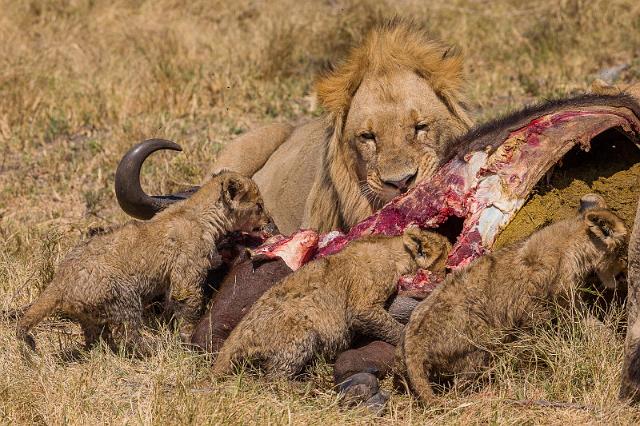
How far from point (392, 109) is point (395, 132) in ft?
0.53

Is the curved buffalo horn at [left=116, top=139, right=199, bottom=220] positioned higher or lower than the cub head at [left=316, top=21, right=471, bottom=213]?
lower

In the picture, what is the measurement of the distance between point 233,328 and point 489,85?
5.29m

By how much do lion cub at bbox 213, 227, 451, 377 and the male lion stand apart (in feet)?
2.17

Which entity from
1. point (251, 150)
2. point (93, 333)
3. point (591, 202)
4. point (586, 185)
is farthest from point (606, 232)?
point (251, 150)

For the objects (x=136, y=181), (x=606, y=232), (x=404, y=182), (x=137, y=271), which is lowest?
(x=137, y=271)

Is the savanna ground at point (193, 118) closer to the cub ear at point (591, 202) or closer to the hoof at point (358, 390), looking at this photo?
the hoof at point (358, 390)

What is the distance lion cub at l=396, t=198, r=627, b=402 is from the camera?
4.32 m

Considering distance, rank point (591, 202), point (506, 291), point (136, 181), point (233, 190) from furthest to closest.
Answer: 1. point (136, 181)
2. point (233, 190)
3. point (591, 202)
4. point (506, 291)

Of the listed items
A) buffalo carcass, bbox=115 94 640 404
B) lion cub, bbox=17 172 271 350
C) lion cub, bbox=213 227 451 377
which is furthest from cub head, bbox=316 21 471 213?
lion cub, bbox=17 172 271 350

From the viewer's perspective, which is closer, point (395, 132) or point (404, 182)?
point (404, 182)

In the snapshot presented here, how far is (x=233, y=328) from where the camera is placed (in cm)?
497

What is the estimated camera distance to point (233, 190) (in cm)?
561

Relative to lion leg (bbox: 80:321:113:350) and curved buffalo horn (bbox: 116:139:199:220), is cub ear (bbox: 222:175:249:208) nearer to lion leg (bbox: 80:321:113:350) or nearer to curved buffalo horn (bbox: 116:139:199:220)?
curved buffalo horn (bbox: 116:139:199:220)

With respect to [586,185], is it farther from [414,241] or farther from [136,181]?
[136,181]
